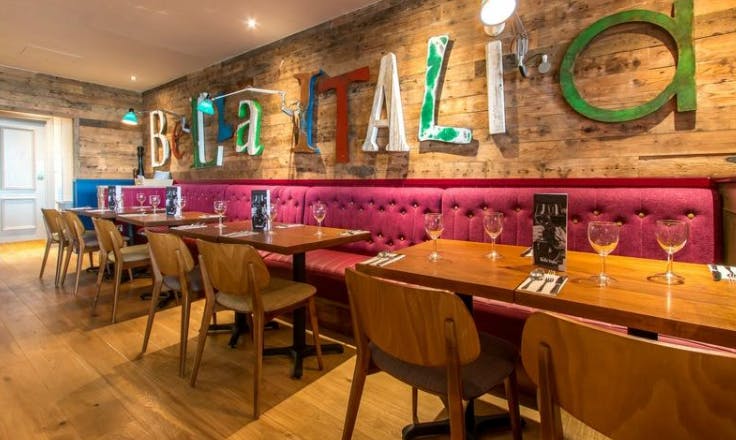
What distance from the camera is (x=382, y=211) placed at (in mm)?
3090

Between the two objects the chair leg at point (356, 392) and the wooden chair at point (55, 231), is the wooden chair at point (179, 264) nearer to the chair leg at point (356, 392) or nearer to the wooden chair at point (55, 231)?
the chair leg at point (356, 392)

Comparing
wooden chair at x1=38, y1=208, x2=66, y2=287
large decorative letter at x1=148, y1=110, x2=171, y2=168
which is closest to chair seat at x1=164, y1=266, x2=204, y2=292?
wooden chair at x1=38, y1=208, x2=66, y2=287

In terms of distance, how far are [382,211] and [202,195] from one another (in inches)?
116

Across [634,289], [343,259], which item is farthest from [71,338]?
[634,289]

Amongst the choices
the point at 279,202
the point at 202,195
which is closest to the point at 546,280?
the point at 279,202

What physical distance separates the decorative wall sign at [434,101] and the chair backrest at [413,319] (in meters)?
2.07

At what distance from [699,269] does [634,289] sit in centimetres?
46

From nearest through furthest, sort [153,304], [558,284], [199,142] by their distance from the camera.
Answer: [558,284]
[153,304]
[199,142]

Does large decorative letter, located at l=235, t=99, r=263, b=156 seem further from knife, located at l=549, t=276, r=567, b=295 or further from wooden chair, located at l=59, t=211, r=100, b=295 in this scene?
knife, located at l=549, t=276, r=567, b=295

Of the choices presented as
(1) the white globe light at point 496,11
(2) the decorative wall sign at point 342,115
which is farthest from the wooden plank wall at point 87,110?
(1) the white globe light at point 496,11

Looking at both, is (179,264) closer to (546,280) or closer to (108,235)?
(108,235)

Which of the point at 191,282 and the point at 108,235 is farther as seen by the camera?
the point at 108,235

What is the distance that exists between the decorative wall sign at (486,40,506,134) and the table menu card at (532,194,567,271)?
1.46 meters

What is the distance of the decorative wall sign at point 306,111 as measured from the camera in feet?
12.9
